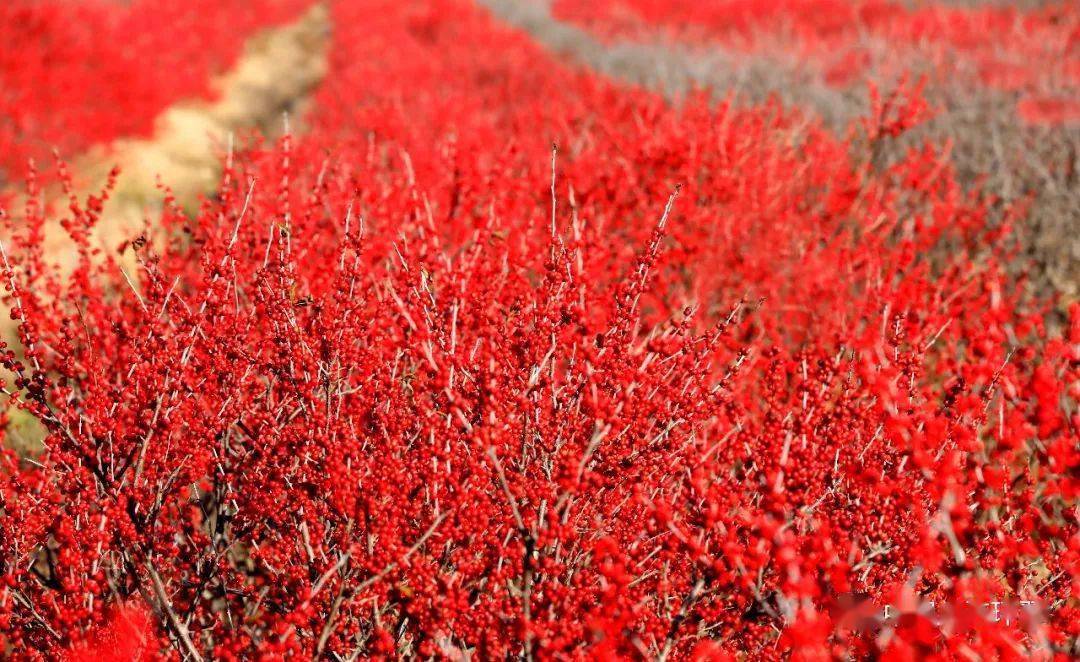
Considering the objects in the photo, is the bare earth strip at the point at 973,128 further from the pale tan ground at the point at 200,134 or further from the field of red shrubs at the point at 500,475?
the pale tan ground at the point at 200,134

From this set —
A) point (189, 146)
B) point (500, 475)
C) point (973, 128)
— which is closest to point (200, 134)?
point (189, 146)

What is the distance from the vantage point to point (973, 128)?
786cm

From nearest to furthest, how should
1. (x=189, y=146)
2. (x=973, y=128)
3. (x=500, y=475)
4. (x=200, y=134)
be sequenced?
1. (x=500, y=475)
2. (x=973, y=128)
3. (x=189, y=146)
4. (x=200, y=134)

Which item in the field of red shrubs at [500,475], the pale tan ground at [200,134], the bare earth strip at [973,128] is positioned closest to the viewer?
the field of red shrubs at [500,475]

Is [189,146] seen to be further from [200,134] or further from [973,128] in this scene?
[973,128]

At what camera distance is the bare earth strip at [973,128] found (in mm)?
6227

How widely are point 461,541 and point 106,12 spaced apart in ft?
47.3

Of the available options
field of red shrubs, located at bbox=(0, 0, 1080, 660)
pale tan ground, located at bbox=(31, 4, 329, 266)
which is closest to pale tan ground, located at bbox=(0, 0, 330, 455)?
pale tan ground, located at bbox=(31, 4, 329, 266)

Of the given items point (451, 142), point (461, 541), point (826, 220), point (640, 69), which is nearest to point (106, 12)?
point (640, 69)

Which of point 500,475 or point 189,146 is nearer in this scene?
point 500,475

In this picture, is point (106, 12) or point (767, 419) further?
point (106, 12)

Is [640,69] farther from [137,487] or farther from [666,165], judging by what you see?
[137,487]

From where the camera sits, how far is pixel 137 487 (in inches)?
98.8

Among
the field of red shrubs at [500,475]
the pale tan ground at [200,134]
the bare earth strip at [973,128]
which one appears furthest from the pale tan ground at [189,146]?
the bare earth strip at [973,128]
